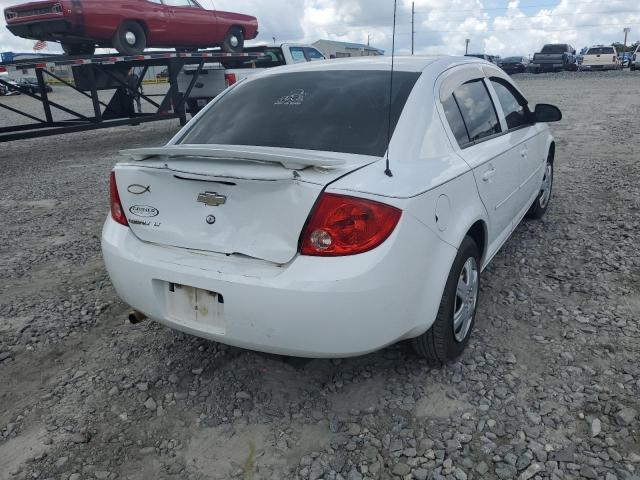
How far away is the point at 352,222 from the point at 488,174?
1.24m

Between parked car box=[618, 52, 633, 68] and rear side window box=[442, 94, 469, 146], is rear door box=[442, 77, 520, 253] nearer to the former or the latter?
rear side window box=[442, 94, 469, 146]

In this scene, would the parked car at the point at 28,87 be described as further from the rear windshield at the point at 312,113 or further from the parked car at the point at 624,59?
the parked car at the point at 624,59

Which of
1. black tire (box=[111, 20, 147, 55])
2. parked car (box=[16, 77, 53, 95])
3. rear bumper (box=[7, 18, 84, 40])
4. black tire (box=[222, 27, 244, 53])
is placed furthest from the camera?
black tire (box=[222, 27, 244, 53])

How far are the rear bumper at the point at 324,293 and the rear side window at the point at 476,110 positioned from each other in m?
1.01

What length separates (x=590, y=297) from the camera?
3477 mm

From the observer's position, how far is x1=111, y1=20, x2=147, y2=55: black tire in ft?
33.9

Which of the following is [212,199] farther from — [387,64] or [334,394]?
[387,64]

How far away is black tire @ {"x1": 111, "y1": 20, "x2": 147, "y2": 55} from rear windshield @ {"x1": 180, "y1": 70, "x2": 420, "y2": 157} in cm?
838

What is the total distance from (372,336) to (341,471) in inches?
22.0

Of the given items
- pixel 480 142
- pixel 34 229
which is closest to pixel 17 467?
pixel 480 142

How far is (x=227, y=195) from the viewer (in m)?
2.24

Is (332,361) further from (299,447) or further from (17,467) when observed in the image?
(17,467)

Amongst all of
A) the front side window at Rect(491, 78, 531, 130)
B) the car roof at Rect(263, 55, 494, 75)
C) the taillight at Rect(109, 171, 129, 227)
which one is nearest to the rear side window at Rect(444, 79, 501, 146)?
the car roof at Rect(263, 55, 494, 75)

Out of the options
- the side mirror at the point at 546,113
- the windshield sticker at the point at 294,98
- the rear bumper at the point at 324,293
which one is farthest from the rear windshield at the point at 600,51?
the rear bumper at the point at 324,293
